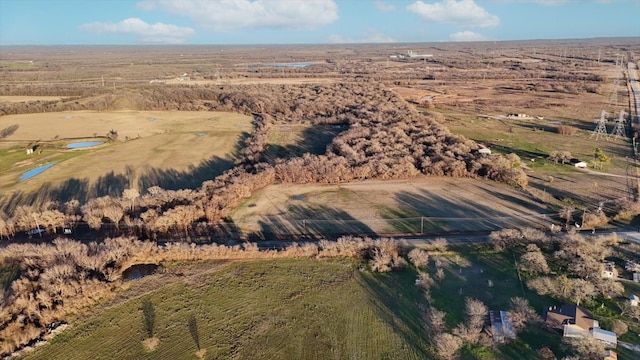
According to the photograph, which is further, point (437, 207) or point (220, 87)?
point (220, 87)

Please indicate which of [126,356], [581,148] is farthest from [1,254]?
[581,148]

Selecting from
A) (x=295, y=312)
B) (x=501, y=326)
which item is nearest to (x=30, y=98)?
(x=295, y=312)

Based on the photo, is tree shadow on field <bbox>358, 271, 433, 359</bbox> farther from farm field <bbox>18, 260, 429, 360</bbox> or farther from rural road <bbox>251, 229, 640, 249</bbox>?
rural road <bbox>251, 229, 640, 249</bbox>

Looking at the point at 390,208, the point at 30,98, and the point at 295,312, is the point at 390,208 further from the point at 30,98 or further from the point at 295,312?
the point at 30,98

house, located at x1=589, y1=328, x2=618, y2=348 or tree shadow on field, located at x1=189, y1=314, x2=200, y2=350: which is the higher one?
house, located at x1=589, y1=328, x2=618, y2=348

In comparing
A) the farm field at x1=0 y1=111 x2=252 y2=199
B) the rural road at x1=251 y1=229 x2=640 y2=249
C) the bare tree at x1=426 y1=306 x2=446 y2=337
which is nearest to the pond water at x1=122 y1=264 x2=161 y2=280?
the rural road at x1=251 y1=229 x2=640 y2=249

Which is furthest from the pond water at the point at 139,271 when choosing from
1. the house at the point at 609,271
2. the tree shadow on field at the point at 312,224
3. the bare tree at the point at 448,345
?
the house at the point at 609,271

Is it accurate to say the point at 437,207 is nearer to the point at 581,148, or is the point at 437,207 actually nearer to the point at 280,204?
the point at 280,204
